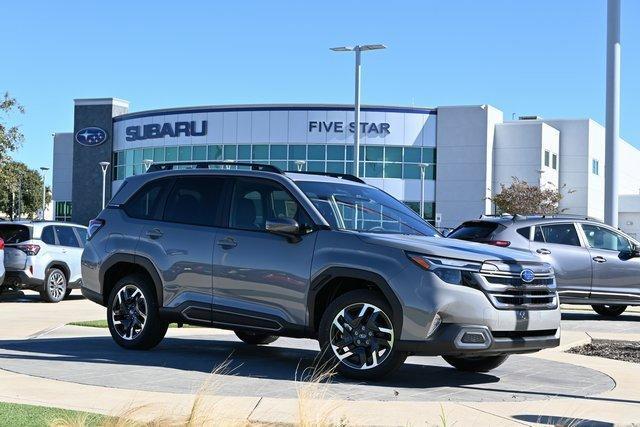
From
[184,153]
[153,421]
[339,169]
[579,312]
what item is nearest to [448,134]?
[339,169]

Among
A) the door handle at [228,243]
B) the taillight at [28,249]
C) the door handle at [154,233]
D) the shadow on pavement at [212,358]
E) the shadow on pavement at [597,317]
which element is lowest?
the shadow on pavement at [597,317]

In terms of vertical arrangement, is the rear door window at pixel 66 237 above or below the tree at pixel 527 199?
below

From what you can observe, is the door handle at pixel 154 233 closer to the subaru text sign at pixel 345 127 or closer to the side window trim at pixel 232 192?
the side window trim at pixel 232 192

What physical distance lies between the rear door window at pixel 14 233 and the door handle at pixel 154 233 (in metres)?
9.54

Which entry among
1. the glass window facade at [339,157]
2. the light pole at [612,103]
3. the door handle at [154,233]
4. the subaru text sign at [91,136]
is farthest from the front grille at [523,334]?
the subaru text sign at [91,136]

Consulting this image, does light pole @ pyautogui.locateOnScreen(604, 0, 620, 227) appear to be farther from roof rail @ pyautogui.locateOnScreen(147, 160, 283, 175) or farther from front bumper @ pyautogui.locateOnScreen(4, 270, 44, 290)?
front bumper @ pyautogui.locateOnScreen(4, 270, 44, 290)

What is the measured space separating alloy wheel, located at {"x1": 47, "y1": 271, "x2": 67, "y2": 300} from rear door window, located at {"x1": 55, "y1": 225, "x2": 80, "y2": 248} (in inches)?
28.4

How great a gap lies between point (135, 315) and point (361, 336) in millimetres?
2960

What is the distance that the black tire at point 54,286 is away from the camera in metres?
18.7

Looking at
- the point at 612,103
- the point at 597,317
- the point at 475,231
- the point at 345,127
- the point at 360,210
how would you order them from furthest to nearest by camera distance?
the point at 345,127, the point at 597,317, the point at 612,103, the point at 475,231, the point at 360,210

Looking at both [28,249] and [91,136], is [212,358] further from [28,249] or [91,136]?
[91,136]

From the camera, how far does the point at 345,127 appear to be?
6169cm

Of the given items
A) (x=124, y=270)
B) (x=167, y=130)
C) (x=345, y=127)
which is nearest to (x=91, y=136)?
(x=167, y=130)

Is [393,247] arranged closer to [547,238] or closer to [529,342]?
[529,342]
